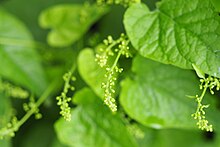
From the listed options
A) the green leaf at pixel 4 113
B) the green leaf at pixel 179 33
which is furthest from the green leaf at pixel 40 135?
the green leaf at pixel 179 33

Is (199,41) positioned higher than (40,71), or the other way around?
(199,41)

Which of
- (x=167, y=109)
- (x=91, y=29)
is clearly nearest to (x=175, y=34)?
(x=167, y=109)

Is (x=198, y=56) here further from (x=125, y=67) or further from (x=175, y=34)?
(x=125, y=67)

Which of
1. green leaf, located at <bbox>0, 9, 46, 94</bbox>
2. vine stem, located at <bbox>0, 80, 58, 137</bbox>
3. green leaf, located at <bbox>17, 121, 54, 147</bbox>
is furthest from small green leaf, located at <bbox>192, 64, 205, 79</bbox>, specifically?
green leaf, located at <bbox>17, 121, 54, 147</bbox>

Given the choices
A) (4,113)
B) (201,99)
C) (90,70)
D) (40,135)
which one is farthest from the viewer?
(40,135)

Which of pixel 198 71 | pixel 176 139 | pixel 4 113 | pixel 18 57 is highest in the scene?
pixel 198 71

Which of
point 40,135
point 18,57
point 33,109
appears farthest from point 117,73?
point 40,135

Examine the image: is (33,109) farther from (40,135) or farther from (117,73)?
(40,135)
